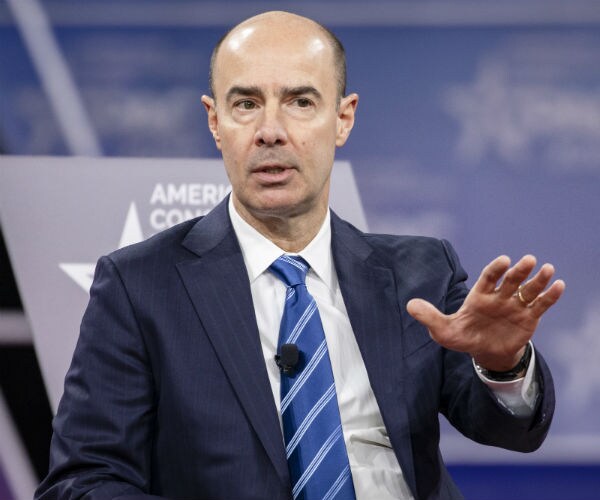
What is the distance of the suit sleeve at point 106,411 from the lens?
5.57 ft

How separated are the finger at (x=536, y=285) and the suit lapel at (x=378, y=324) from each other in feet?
1.19

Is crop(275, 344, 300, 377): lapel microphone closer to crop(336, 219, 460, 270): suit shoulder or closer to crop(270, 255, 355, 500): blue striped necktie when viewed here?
crop(270, 255, 355, 500): blue striped necktie

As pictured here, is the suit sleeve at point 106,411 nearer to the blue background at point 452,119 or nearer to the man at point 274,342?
the man at point 274,342

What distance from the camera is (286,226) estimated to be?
2.02 m

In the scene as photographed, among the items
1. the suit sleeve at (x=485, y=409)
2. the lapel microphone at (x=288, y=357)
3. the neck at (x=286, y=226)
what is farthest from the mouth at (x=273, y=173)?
the suit sleeve at (x=485, y=409)

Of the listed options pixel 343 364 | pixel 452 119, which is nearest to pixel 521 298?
pixel 343 364

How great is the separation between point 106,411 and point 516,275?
30.8 inches

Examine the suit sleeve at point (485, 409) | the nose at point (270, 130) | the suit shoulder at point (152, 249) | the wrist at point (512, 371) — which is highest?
the nose at point (270, 130)

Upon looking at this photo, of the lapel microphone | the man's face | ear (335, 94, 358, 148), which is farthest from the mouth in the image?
the lapel microphone

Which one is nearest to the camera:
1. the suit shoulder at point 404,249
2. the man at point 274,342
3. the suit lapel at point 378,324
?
the man at point 274,342

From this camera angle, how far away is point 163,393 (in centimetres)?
179

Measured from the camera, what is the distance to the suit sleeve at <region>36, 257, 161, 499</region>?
1.70 metres

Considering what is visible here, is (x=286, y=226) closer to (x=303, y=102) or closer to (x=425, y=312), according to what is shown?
(x=303, y=102)

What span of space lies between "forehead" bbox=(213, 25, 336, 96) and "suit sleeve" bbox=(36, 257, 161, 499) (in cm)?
49
